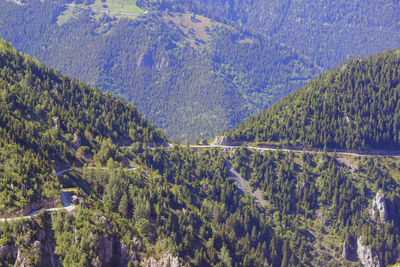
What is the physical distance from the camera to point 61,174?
157625 millimetres

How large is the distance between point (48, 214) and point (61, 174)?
28961 mm

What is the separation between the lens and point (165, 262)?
482 feet

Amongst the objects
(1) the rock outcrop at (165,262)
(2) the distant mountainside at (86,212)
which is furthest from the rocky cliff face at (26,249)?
(1) the rock outcrop at (165,262)

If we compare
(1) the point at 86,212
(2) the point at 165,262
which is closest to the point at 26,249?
(1) the point at 86,212

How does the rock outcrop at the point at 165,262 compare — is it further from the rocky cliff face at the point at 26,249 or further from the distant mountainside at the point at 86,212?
the rocky cliff face at the point at 26,249

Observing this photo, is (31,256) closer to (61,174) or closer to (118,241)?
(118,241)

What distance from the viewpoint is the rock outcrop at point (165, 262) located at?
144 meters

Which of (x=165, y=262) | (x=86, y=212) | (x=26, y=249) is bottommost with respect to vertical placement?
(x=165, y=262)

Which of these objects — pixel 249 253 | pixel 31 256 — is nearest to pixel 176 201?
pixel 249 253

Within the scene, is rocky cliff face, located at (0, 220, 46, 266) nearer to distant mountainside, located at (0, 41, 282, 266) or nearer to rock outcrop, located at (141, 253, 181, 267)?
distant mountainside, located at (0, 41, 282, 266)

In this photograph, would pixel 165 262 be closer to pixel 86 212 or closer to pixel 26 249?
pixel 86 212

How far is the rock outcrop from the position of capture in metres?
144

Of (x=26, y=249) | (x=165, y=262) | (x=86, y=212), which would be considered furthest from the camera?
(x=165, y=262)

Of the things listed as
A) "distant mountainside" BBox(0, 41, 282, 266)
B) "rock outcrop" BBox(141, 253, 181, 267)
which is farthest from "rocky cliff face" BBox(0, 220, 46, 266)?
"rock outcrop" BBox(141, 253, 181, 267)
